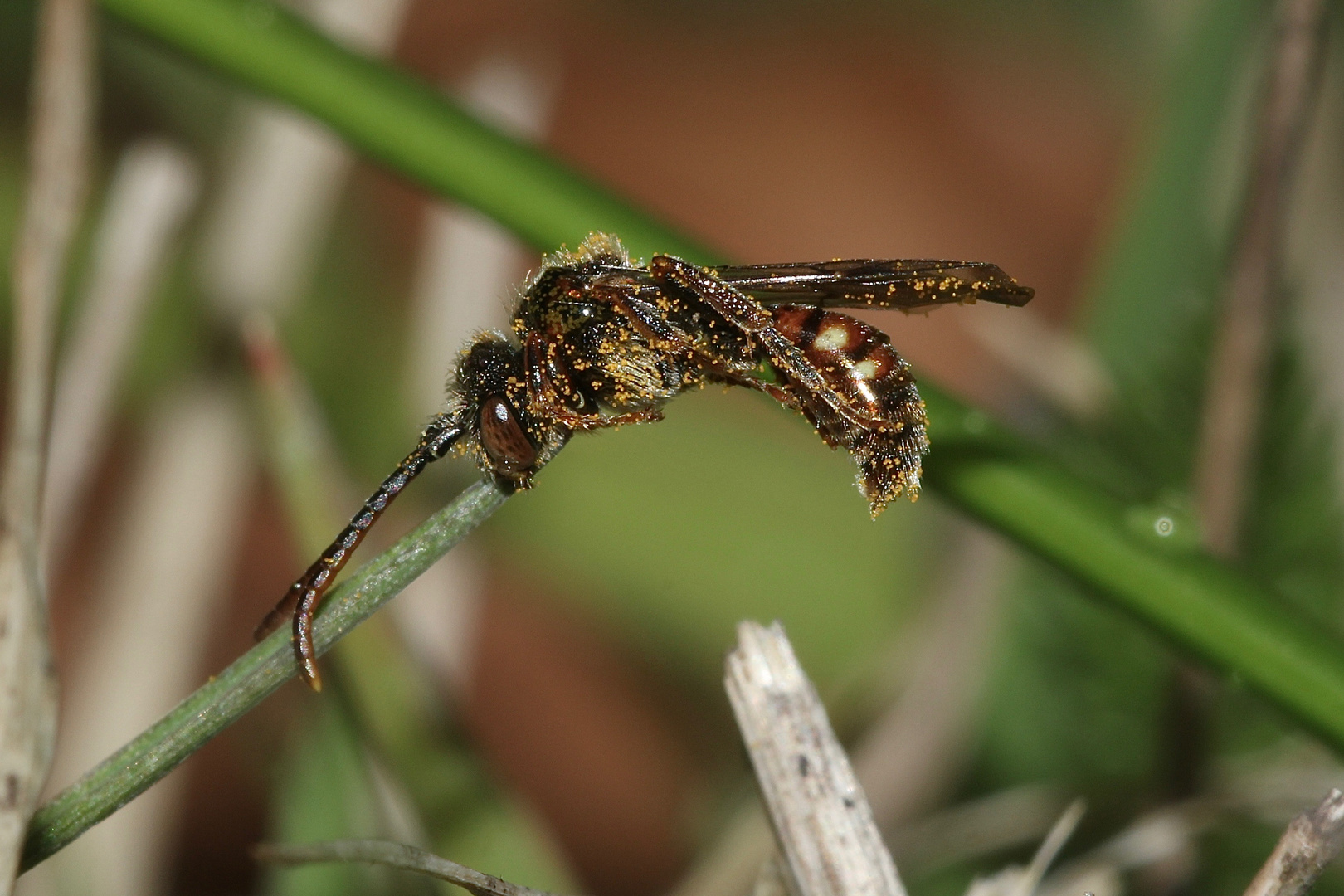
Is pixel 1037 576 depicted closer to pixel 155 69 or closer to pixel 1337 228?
pixel 1337 228

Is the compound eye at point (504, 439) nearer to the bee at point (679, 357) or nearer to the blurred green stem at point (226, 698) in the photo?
the bee at point (679, 357)

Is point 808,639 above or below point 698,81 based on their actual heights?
below

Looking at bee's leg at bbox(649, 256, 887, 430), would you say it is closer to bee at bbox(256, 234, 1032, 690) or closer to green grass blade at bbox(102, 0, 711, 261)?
bee at bbox(256, 234, 1032, 690)

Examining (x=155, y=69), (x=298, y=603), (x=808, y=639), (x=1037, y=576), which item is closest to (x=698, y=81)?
(x=155, y=69)

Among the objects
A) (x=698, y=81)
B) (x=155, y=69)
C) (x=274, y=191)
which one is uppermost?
(x=698, y=81)

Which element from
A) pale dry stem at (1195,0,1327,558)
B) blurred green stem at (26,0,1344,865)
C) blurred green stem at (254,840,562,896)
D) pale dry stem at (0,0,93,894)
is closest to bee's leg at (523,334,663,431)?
blurred green stem at (26,0,1344,865)

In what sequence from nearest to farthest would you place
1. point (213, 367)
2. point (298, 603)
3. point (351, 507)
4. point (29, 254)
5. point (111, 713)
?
point (298, 603) → point (29, 254) → point (351, 507) → point (111, 713) → point (213, 367)
